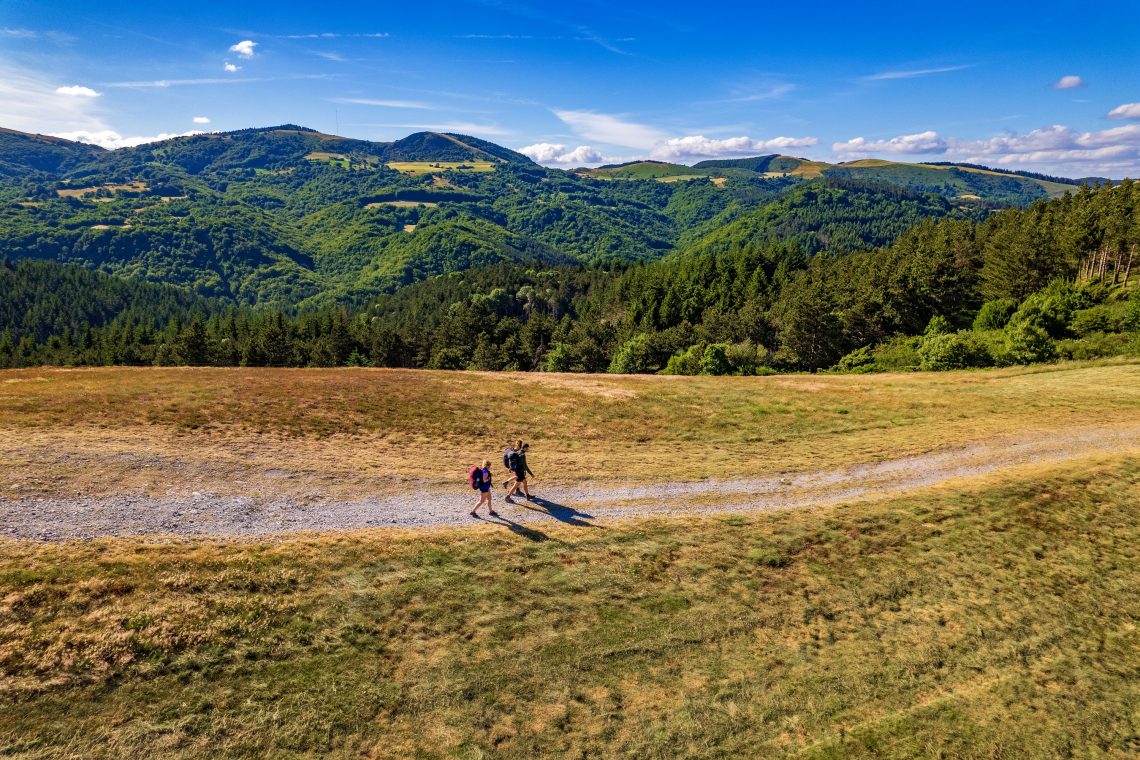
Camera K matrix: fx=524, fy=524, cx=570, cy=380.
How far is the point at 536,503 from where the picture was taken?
81.5 feet

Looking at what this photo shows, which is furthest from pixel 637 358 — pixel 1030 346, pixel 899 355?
pixel 1030 346

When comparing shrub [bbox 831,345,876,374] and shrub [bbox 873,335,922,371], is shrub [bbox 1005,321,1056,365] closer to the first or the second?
shrub [bbox 873,335,922,371]

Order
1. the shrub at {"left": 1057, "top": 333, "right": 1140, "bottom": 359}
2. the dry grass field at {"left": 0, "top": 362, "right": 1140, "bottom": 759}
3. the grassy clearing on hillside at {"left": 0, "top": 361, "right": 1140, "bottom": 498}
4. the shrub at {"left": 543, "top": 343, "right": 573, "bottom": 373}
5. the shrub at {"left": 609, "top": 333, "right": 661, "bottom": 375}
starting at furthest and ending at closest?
the shrub at {"left": 543, "top": 343, "right": 573, "bottom": 373} < the shrub at {"left": 609, "top": 333, "right": 661, "bottom": 375} < the shrub at {"left": 1057, "top": 333, "right": 1140, "bottom": 359} < the grassy clearing on hillside at {"left": 0, "top": 361, "right": 1140, "bottom": 498} < the dry grass field at {"left": 0, "top": 362, "right": 1140, "bottom": 759}

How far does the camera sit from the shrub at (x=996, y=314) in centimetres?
7769

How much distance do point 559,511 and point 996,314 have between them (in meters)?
85.1

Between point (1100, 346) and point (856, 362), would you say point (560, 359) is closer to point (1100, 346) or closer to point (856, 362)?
point (856, 362)

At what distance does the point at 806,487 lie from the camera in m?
27.7

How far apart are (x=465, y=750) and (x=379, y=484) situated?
14779mm

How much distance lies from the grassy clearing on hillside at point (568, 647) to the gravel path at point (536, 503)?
1491 mm

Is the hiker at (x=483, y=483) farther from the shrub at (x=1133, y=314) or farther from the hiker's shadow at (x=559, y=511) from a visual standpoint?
the shrub at (x=1133, y=314)

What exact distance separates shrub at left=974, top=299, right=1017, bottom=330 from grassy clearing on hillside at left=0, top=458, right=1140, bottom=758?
69.9 meters

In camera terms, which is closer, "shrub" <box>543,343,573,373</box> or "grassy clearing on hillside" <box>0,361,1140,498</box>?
"grassy clearing on hillside" <box>0,361,1140,498</box>

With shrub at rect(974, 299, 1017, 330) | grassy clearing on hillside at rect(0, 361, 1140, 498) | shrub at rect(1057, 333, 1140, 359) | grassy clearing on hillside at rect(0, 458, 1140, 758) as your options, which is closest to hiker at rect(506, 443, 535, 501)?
grassy clearing on hillside at rect(0, 361, 1140, 498)

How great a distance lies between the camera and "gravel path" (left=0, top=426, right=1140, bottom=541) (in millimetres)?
19859
